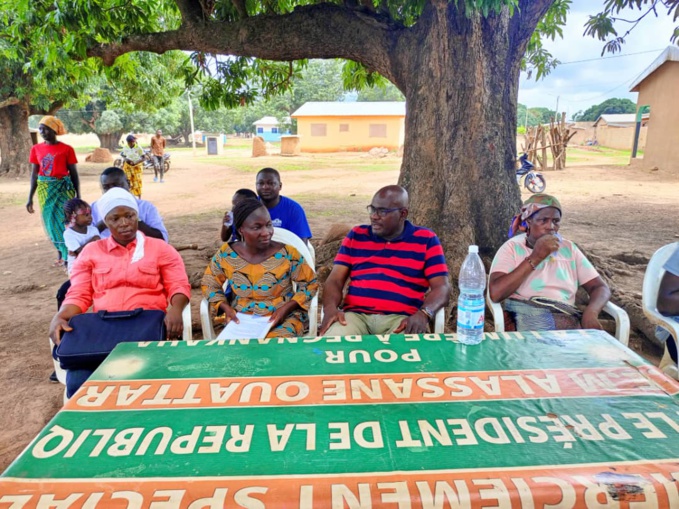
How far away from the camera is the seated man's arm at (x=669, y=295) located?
255cm

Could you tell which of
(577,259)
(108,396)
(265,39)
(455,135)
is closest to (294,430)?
(108,396)

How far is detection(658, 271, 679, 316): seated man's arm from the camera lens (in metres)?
2.55

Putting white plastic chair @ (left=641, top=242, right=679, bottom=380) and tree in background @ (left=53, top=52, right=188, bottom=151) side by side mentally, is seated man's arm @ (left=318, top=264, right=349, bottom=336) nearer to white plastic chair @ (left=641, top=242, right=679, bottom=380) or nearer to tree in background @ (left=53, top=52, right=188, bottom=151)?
white plastic chair @ (left=641, top=242, right=679, bottom=380)

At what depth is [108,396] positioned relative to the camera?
1.69 metres

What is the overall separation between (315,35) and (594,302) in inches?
141

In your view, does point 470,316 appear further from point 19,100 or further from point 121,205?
point 19,100

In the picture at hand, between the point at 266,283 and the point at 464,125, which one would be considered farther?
the point at 464,125

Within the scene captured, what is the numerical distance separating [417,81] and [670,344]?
9.77 feet

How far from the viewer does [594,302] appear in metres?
2.82

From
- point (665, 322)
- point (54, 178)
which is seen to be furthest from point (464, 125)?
point (54, 178)

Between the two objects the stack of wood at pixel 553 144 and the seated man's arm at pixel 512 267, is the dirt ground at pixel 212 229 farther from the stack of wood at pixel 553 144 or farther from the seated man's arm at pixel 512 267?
the seated man's arm at pixel 512 267

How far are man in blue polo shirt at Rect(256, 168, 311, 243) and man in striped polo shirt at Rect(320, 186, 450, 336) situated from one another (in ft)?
4.31

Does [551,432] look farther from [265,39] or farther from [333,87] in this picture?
[333,87]

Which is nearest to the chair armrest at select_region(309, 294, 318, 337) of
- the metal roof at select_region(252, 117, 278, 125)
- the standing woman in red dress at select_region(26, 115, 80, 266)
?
the standing woman in red dress at select_region(26, 115, 80, 266)
